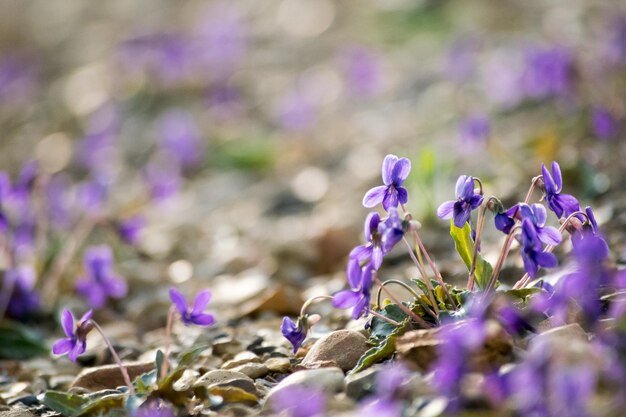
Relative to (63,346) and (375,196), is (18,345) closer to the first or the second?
(63,346)

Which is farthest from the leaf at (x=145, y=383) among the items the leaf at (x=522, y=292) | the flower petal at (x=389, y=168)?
the leaf at (x=522, y=292)

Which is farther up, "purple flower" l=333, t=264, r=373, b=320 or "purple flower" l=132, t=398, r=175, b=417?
"purple flower" l=333, t=264, r=373, b=320

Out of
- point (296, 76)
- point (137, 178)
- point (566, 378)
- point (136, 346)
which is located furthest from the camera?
point (296, 76)

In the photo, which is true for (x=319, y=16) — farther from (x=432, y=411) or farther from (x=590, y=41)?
(x=432, y=411)

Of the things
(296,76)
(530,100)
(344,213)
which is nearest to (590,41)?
(530,100)

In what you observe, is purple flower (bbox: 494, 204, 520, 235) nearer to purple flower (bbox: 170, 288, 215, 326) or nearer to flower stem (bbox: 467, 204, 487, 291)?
flower stem (bbox: 467, 204, 487, 291)

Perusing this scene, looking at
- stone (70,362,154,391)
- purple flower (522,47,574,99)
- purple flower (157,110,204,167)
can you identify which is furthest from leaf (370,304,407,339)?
purple flower (157,110,204,167)

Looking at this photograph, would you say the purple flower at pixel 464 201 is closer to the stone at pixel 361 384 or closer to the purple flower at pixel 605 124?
the stone at pixel 361 384
